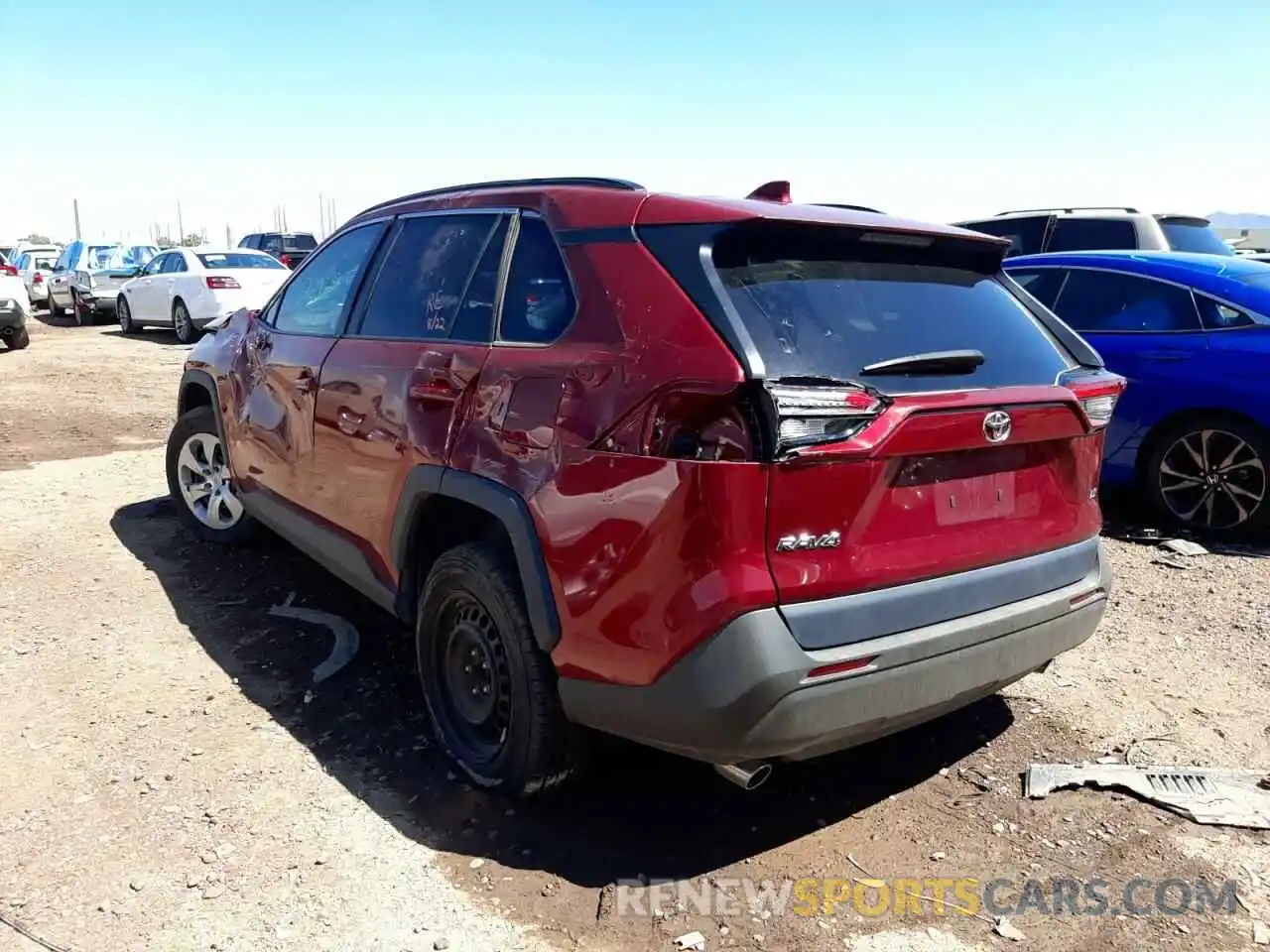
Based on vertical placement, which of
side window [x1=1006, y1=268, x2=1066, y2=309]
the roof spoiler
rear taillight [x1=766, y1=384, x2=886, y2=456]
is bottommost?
rear taillight [x1=766, y1=384, x2=886, y2=456]

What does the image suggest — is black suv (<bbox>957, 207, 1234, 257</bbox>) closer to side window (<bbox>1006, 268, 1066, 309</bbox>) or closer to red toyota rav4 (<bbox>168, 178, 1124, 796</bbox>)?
side window (<bbox>1006, 268, 1066, 309</bbox>)

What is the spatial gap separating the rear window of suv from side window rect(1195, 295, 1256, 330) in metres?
3.32

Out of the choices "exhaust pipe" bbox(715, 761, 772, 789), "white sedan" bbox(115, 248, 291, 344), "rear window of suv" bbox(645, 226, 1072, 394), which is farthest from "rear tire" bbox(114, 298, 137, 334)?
"exhaust pipe" bbox(715, 761, 772, 789)

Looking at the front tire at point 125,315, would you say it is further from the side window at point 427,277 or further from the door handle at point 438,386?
the door handle at point 438,386

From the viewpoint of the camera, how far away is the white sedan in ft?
52.5

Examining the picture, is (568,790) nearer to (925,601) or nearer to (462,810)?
(462,810)

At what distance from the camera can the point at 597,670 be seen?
101 inches

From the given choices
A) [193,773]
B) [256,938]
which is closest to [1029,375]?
[256,938]

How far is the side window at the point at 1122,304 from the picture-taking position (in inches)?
232

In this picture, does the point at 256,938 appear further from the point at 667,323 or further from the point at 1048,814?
the point at 1048,814

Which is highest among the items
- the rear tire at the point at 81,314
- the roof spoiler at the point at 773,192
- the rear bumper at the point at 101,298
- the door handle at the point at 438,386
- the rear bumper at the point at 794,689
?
the roof spoiler at the point at 773,192

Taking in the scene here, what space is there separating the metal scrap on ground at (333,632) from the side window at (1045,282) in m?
4.89

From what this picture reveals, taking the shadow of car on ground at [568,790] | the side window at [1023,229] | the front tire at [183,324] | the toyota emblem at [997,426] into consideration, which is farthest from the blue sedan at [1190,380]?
the front tire at [183,324]

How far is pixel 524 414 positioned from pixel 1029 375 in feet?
4.84
